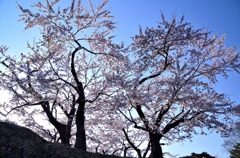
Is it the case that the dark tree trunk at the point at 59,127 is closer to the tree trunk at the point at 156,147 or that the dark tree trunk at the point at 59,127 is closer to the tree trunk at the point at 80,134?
the tree trunk at the point at 80,134

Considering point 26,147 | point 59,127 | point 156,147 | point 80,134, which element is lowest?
point 26,147

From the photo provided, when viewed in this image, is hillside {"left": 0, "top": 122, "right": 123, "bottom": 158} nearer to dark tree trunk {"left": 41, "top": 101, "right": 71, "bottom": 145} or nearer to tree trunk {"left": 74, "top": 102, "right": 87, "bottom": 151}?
tree trunk {"left": 74, "top": 102, "right": 87, "bottom": 151}

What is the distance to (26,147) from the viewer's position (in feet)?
30.3

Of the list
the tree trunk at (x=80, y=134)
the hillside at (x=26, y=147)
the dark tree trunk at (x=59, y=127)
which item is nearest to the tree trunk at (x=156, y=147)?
the hillside at (x=26, y=147)

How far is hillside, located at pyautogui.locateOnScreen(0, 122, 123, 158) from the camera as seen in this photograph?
348 inches

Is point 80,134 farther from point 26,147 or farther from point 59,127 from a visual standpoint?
point 26,147

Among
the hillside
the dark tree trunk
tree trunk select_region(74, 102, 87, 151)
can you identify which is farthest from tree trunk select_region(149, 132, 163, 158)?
the dark tree trunk

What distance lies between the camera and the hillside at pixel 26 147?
8.84 m

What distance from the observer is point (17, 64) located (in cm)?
1368

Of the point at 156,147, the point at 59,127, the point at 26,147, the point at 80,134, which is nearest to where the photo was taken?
the point at 26,147

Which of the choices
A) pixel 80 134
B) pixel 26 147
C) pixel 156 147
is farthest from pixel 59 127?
pixel 156 147

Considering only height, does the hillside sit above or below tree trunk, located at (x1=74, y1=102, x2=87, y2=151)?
below

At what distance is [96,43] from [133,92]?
3.79 metres

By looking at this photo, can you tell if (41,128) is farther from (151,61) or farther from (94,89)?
(151,61)
